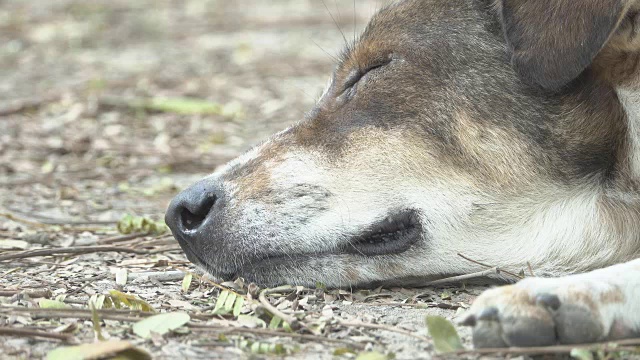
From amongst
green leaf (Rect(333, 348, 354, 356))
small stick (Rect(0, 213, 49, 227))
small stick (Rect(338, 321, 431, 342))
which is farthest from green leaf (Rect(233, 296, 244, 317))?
small stick (Rect(0, 213, 49, 227))

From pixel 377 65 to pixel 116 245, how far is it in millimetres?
1470

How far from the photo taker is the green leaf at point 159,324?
3127 mm

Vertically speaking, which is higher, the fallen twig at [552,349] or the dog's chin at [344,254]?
the dog's chin at [344,254]

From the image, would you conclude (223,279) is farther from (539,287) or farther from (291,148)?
(539,287)

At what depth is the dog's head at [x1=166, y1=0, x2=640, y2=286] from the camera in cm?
375

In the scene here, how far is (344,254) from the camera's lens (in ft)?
12.5

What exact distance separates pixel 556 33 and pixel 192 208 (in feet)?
4.98

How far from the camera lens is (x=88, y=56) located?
1080 cm

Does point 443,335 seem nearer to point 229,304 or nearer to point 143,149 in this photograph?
point 229,304

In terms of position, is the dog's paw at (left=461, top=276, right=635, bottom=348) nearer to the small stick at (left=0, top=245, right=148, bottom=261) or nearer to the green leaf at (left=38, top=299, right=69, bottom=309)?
the green leaf at (left=38, top=299, right=69, bottom=309)

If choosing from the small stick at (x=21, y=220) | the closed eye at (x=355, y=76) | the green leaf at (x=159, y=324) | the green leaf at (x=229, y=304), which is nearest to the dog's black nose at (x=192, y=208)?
the green leaf at (x=229, y=304)

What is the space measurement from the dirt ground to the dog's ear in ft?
2.89

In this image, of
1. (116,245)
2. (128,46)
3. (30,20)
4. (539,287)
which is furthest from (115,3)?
(539,287)

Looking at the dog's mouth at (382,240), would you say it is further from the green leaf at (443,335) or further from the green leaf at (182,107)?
the green leaf at (182,107)
